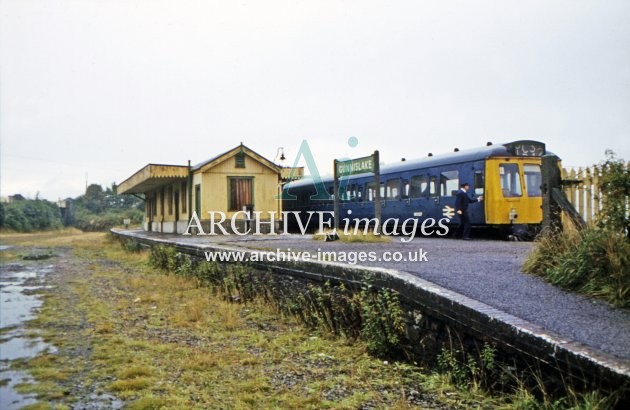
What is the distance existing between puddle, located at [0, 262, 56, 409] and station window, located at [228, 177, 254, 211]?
27.0 ft

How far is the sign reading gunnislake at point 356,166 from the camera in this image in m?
12.7

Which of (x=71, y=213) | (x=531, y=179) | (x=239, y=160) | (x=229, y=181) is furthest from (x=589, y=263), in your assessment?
(x=71, y=213)

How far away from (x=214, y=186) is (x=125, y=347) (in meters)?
14.1

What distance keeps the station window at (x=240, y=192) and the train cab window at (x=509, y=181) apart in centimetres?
971

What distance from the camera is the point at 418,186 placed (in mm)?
16062

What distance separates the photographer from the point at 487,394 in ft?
12.1

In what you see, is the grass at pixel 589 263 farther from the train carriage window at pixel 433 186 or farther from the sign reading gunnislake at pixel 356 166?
the train carriage window at pixel 433 186

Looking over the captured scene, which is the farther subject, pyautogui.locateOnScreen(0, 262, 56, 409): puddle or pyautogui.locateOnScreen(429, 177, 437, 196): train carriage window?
pyautogui.locateOnScreen(429, 177, 437, 196): train carriage window

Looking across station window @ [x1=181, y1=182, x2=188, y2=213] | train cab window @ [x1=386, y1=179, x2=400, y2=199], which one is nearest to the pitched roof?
station window @ [x1=181, y1=182, x2=188, y2=213]

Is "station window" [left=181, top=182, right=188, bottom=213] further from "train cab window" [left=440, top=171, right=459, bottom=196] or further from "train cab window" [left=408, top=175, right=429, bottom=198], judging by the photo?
"train cab window" [left=440, top=171, right=459, bottom=196]

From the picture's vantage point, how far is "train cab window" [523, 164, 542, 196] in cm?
1355

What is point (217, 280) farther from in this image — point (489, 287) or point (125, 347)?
point (489, 287)

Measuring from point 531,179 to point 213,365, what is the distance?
36.5 ft

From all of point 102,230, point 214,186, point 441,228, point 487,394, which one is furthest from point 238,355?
point 102,230
